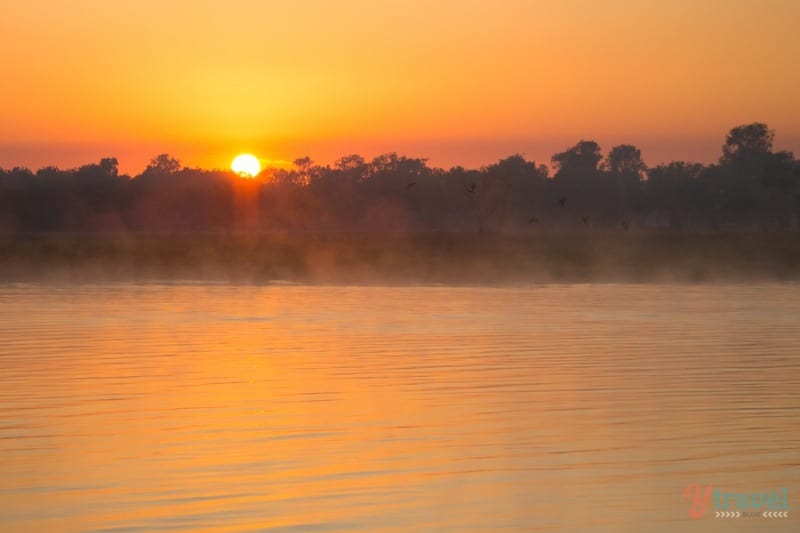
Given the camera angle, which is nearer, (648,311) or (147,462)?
(147,462)

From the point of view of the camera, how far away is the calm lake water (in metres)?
9.80

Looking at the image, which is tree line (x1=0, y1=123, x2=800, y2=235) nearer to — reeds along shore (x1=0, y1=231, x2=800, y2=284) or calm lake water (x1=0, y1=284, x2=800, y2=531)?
reeds along shore (x1=0, y1=231, x2=800, y2=284)

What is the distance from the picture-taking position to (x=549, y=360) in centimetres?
1934

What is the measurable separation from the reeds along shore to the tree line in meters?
38.1

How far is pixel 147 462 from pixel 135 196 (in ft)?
428

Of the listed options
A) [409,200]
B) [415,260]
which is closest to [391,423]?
[415,260]

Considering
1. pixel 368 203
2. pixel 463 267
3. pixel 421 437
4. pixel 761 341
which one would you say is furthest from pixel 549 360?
pixel 368 203

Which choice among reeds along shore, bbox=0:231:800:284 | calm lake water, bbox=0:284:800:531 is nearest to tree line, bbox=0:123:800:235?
reeds along shore, bbox=0:231:800:284

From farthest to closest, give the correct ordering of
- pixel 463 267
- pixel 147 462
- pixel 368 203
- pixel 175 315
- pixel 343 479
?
pixel 368 203 → pixel 463 267 → pixel 175 315 → pixel 147 462 → pixel 343 479

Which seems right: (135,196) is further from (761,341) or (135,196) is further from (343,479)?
(343,479)

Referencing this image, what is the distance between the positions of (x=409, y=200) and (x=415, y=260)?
9563 cm

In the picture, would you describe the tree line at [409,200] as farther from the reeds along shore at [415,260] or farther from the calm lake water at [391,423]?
the calm lake water at [391,423]

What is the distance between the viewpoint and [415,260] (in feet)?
213

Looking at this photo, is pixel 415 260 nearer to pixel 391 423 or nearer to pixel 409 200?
pixel 391 423
